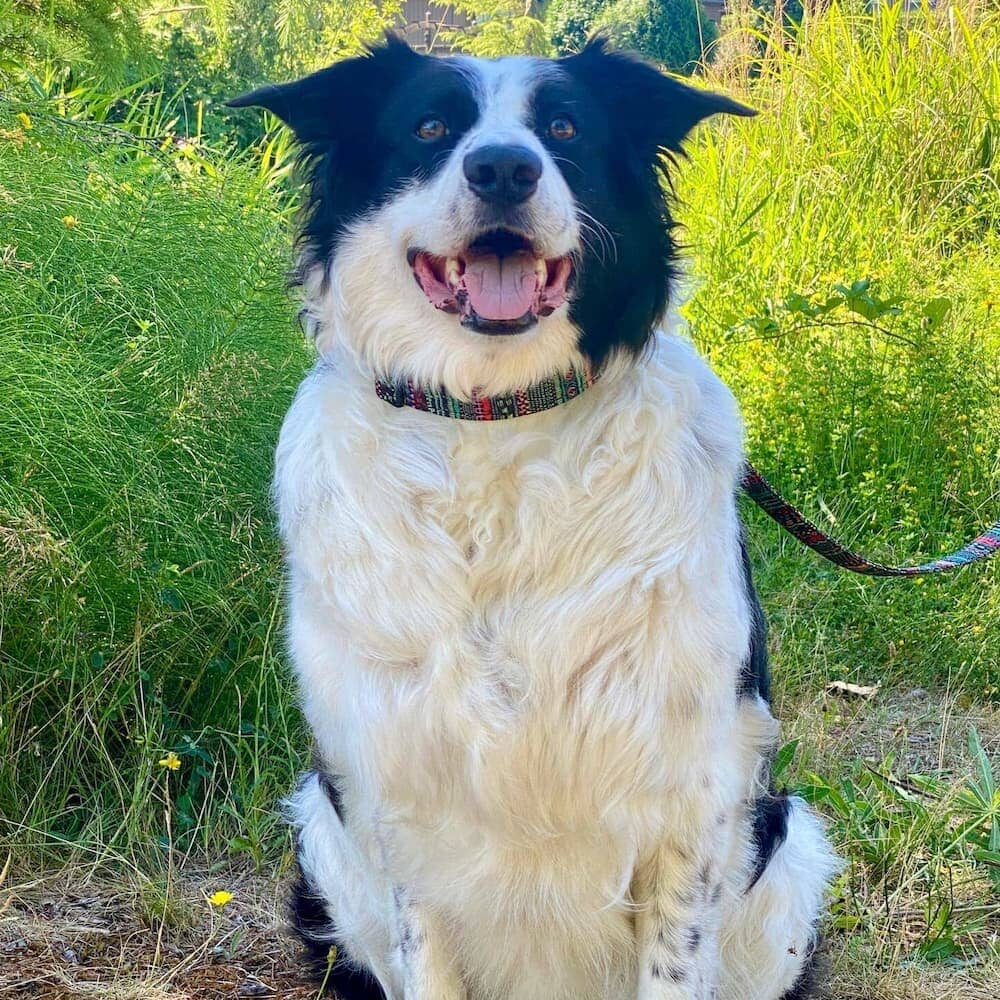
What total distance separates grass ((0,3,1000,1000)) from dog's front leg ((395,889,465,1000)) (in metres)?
0.64

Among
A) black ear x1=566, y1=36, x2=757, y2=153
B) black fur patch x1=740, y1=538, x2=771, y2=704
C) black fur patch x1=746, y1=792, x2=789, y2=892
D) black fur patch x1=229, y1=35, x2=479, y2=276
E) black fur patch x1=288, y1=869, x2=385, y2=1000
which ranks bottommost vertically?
black fur patch x1=288, y1=869, x2=385, y2=1000

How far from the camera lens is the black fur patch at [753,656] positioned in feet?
7.14

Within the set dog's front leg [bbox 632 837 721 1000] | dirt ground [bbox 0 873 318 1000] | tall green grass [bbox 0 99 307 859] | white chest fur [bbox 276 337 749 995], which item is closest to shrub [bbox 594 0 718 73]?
tall green grass [bbox 0 99 307 859]

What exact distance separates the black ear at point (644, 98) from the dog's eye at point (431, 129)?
268 millimetres

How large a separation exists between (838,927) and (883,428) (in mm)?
2035

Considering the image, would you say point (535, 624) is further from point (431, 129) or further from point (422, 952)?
point (431, 129)

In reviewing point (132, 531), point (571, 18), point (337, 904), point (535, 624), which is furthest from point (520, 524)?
point (571, 18)

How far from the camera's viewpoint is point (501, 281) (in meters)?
2.04

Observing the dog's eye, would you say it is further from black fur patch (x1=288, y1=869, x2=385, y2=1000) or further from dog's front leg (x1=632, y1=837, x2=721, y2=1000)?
black fur patch (x1=288, y1=869, x2=385, y2=1000)

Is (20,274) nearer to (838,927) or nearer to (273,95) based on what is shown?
(273,95)

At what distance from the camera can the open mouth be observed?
78.3 inches

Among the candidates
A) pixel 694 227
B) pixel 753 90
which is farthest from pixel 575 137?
pixel 753 90

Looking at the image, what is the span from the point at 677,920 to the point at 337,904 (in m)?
0.74

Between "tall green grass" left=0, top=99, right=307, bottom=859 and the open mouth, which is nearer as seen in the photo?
the open mouth
